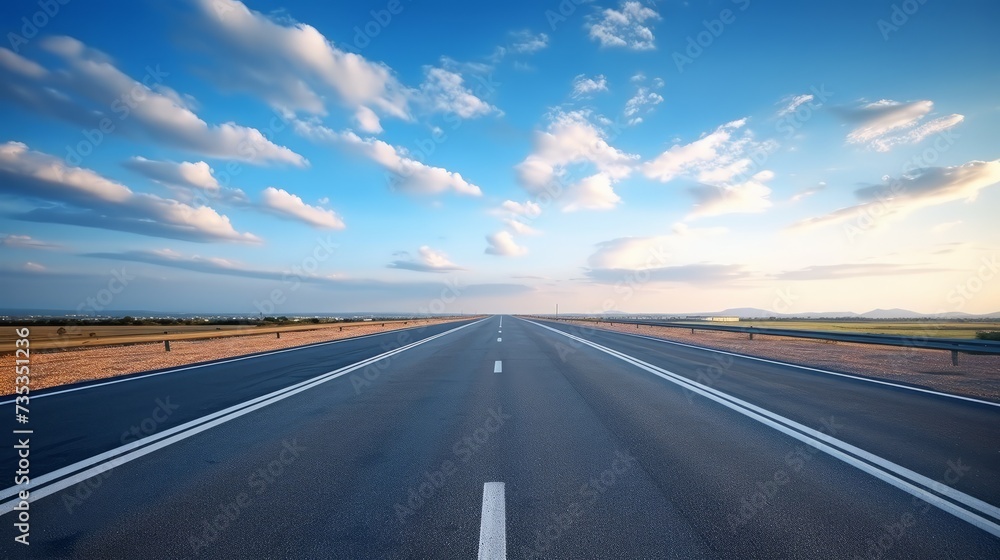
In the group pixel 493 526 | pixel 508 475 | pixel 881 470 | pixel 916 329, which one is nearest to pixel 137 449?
pixel 508 475

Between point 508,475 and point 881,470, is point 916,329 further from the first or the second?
point 508,475

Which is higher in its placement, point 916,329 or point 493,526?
point 493,526

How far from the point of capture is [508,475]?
4.20 m

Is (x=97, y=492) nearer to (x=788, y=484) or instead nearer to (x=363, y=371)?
(x=788, y=484)

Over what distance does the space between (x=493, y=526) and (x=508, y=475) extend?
103 cm

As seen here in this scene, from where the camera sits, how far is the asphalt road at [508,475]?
3.04 m

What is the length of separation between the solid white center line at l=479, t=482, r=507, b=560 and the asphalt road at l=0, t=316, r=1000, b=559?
0.06ft

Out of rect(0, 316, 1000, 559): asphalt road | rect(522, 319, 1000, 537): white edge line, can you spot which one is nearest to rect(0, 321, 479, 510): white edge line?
rect(0, 316, 1000, 559): asphalt road

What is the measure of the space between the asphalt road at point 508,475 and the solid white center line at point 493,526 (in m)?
0.02

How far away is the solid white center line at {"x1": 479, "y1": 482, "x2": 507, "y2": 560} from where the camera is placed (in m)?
2.82

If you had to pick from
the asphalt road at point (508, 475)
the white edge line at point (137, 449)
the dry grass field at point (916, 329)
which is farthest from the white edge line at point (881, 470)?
the dry grass field at point (916, 329)

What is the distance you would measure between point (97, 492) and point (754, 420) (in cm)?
776

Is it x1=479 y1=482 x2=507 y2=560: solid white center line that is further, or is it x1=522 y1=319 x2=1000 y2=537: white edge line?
x1=522 y1=319 x2=1000 y2=537: white edge line

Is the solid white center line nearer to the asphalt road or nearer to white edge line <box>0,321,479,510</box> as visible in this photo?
the asphalt road
